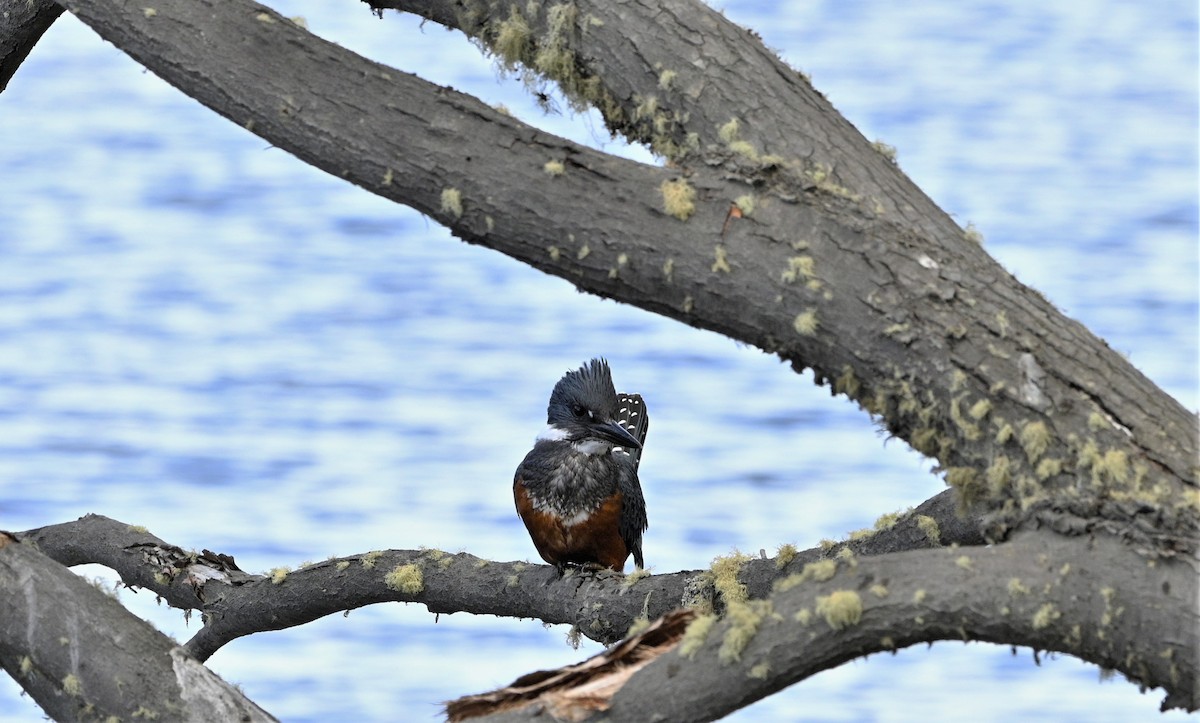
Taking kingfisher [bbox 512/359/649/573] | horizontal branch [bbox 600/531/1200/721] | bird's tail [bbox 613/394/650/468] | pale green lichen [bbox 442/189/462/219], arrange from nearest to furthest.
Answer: horizontal branch [bbox 600/531/1200/721] < pale green lichen [bbox 442/189/462/219] < kingfisher [bbox 512/359/649/573] < bird's tail [bbox 613/394/650/468]

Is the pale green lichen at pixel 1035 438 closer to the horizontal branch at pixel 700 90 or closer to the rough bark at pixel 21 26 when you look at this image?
the horizontal branch at pixel 700 90

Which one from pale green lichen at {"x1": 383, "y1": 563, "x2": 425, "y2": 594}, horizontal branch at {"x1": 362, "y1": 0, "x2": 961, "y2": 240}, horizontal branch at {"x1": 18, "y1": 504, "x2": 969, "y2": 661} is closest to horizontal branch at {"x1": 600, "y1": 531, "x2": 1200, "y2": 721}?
horizontal branch at {"x1": 362, "y1": 0, "x2": 961, "y2": 240}

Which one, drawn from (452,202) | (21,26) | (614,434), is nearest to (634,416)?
(614,434)

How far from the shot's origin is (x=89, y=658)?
78.3 inches

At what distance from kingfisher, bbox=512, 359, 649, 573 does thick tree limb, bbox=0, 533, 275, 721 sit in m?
1.29

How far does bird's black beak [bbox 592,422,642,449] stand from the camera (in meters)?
3.23

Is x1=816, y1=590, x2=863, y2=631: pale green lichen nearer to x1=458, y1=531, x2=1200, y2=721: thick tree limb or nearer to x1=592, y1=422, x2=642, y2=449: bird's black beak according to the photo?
x1=458, y1=531, x2=1200, y2=721: thick tree limb

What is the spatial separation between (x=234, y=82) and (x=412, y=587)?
1.09 meters

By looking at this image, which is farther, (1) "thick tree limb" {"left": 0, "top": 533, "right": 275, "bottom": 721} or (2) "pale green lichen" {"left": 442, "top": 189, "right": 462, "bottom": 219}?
(1) "thick tree limb" {"left": 0, "top": 533, "right": 275, "bottom": 721}

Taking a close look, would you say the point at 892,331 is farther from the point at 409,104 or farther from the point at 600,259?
the point at 409,104

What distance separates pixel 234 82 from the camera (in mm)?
1959

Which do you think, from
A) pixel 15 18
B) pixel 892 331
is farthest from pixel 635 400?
pixel 892 331

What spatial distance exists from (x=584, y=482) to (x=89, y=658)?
1.45 meters

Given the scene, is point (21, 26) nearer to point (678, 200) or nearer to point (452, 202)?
point (452, 202)
